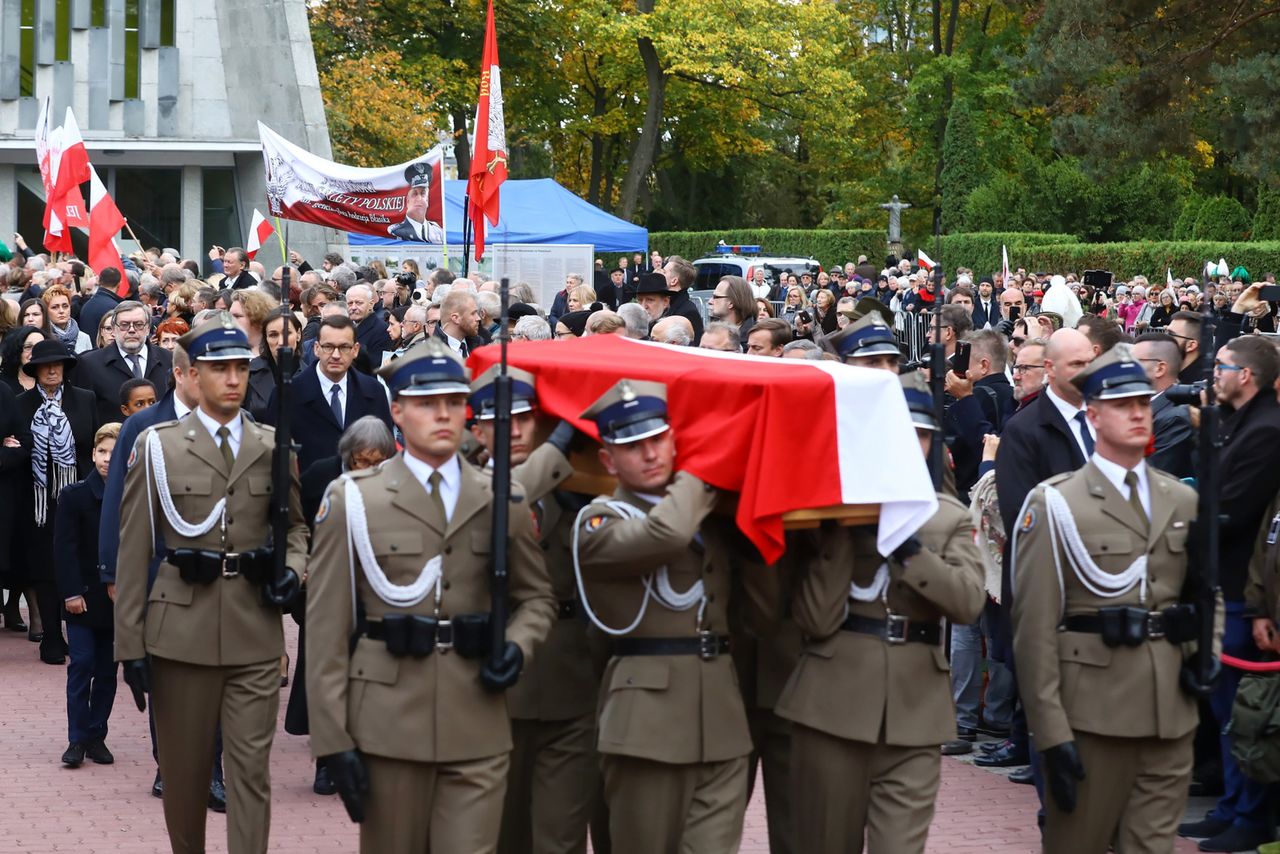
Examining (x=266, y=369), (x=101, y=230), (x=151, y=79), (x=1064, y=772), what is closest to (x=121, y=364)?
(x=266, y=369)

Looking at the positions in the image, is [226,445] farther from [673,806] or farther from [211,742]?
[673,806]

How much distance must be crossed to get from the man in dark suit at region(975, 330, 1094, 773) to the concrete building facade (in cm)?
2363

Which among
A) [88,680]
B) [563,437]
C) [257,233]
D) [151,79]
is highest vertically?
[151,79]

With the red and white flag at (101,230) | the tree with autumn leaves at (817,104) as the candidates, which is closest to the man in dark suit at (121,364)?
the red and white flag at (101,230)

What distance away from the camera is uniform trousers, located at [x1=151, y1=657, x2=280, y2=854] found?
20.5ft

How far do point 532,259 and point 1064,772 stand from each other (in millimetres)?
23578

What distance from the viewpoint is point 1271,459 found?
7.12m

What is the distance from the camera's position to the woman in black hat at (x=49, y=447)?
421 inches

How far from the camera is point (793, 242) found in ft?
171

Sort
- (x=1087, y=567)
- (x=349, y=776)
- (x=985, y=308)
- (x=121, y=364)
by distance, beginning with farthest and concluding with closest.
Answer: (x=985, y=308)
(x=121, y=364)
(x=1087, y=567)
(x=349, y=776)

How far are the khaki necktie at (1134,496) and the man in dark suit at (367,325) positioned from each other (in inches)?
263

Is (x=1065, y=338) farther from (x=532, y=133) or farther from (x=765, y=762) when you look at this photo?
(x=532, y=133)

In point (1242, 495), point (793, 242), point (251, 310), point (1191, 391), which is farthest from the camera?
point (793, 242)

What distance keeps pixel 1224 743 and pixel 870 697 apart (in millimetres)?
2650
